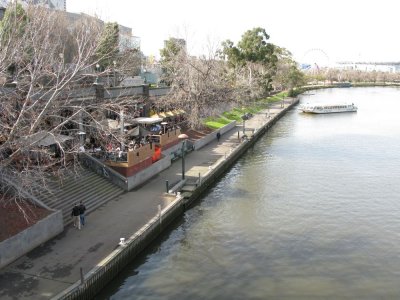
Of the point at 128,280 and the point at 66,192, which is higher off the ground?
the point at 66,192

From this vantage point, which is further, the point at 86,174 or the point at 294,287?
the point at 86,174

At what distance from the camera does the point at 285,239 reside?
22469mm

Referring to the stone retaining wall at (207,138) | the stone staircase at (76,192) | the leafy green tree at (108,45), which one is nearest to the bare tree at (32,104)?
the stone staircase at (76,192)

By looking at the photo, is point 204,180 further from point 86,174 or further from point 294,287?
point 294,287

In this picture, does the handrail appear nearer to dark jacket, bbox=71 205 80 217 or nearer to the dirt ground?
dark jacket, bbox=71 205 80 217

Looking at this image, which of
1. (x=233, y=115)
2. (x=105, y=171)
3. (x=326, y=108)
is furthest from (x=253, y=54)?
(x=105, y=171)

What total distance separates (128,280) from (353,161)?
29.7m

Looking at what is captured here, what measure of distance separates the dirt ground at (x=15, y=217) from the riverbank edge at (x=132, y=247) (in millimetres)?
4072

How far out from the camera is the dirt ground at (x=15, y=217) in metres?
17.9

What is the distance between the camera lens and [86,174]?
27.0 m

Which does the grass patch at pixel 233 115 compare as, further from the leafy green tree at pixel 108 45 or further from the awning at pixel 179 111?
the leafy green tree at pixel 108 45

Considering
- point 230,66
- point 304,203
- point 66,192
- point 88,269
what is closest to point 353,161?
point 304,203

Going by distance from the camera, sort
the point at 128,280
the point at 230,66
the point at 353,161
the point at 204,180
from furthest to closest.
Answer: the point at 230,66, the point at 353,161, the point at 204,180, the point at 128,280

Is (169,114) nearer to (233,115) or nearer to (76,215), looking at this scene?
(233,115)
